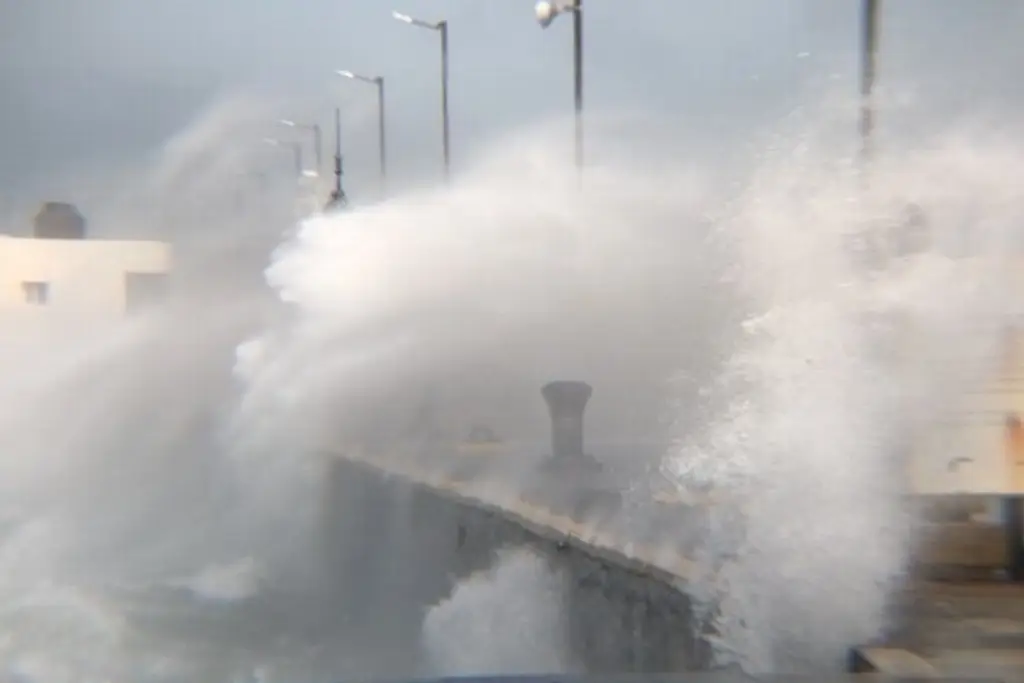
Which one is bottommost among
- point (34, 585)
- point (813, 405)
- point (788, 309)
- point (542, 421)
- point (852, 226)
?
point (34, 585)

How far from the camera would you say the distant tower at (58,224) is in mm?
45562

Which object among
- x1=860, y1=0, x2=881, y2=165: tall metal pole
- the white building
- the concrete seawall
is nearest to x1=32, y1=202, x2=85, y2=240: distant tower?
the white building

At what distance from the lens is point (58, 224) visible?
151 feet

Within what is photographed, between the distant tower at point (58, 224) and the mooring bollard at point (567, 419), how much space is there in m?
33.9

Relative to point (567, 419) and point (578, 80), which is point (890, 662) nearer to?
point (567, 419)

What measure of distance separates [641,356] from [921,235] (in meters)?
12.2

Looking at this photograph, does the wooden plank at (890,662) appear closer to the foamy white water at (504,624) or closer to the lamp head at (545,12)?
the foamy white water at (504,624)

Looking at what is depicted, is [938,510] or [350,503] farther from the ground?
[938,510]

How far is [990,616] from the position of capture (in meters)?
8.49

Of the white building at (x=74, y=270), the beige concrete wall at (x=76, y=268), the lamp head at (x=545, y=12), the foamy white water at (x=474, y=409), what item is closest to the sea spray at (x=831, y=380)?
the foamy white water at (x=474, y=409)

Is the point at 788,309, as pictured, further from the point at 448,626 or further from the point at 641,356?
the point at 641,356

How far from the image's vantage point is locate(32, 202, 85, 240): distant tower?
45.6 meters

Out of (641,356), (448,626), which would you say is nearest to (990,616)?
(448,626)

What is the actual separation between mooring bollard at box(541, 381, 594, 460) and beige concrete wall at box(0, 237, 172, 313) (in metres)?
27.2
